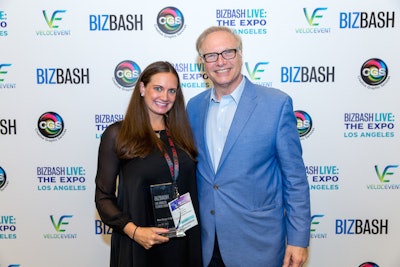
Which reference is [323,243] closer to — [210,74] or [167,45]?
[210,74]

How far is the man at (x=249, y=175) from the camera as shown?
1.78 m

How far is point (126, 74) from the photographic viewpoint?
9.29 ft

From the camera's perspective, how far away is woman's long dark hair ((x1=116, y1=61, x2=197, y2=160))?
6.05ft

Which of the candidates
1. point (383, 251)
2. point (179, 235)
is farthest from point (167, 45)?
point (383, 251)

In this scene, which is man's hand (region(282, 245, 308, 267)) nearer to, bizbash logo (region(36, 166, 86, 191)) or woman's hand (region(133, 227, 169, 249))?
woman's hand (region(133, 227, 169, 249))

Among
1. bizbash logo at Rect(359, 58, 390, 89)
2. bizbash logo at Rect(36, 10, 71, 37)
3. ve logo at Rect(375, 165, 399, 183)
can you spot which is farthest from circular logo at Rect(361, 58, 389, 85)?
bizbash logo at Rect(36, 10, 71, 37)

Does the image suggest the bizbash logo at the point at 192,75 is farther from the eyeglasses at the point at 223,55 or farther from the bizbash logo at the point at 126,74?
the eyeglasses at the point at 223,55

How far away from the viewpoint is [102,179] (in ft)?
6.22

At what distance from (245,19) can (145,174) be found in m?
1.62

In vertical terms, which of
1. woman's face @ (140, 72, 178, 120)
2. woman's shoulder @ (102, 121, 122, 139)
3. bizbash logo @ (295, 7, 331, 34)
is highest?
bizbash logo @ (295, 7, 331, 34)

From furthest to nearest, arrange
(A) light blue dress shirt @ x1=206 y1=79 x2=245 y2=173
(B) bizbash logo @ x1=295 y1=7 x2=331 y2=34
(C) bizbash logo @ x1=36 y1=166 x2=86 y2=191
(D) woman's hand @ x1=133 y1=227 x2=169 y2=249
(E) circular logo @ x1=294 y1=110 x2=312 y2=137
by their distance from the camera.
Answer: (C) bizbash logo @ x1=36 y1=166 x2=86 y2=191 → (E) circular logo @ x1=294 y1=110 x2=312 y2=137 → (B) bizbash logo @ x1=295 y1=7 x2=331 y2=34 → (A) light blue dress shirt @ x1=206 y1=79 x2=245 y2=173 → (D) woman's hand @ x1=133 y1=227 x2=169 y2=249

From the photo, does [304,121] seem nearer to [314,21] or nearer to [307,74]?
[307,74]

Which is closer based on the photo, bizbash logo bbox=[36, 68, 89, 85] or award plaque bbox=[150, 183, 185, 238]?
award plaque bbox=[150, 183, 185, 238]

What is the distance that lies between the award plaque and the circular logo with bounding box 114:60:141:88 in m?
1.30
